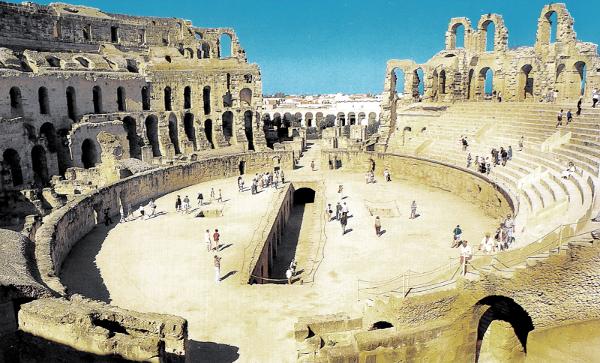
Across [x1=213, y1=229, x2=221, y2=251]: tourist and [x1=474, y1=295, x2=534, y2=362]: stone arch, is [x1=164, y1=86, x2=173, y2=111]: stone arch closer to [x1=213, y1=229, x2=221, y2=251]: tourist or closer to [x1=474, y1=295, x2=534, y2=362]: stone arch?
[x1=213, y1=229, x2=221, y2=251]: tourist

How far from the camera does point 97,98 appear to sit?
29.7m

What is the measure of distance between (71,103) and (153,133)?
217 inches

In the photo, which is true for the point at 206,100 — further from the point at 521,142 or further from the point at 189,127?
the point at 521,142

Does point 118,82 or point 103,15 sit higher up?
point 103,15

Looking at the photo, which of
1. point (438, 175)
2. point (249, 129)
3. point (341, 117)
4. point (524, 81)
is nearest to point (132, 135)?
point (249, 129)

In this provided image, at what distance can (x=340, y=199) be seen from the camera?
22469 millimetres

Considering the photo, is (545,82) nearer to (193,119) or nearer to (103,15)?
(193,119)

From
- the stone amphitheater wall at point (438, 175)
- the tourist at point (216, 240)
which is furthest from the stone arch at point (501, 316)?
the tourist at point (216, 240)

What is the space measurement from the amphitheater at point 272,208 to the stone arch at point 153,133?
299 millimetres

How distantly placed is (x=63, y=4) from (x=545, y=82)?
32460mm

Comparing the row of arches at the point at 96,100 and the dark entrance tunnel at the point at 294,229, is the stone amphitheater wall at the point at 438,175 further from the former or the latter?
the row of arches at the point at 96,100

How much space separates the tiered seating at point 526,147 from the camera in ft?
43.0

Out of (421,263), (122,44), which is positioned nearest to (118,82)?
(122,44)

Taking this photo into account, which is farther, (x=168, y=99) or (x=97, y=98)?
(x=168, y=99)
